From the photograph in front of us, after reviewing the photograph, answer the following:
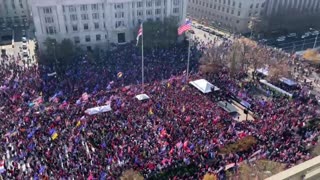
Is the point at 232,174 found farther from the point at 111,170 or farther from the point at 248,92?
the point at 248,92

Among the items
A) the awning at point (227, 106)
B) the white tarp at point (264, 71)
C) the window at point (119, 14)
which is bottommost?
the awning at point (227, 106)

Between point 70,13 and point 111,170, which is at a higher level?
point 70,13

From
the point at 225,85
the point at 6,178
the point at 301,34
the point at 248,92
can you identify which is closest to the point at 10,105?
Result: the point at 6,178

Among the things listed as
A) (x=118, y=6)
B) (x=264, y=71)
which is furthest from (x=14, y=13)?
(x=264, y=71)

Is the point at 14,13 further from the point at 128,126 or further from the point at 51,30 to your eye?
the point at 128,126

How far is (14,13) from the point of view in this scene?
73562 mm

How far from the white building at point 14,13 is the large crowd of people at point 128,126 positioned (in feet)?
114

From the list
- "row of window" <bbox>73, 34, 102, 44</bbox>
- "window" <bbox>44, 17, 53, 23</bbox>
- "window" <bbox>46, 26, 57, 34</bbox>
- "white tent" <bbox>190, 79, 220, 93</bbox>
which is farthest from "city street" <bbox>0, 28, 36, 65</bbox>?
"white tent" <bbox>190, 79, 220, 93</bbox>

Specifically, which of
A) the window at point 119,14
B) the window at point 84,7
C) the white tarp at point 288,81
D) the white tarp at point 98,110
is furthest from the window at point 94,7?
the white tarp at point 288,81

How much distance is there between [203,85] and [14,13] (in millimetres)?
54573

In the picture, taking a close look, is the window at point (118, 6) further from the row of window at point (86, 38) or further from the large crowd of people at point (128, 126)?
the large crowd of people at point (128, 126)

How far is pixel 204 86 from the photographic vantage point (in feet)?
131

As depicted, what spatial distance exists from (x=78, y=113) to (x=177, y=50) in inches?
1050

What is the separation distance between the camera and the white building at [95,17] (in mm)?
53719
